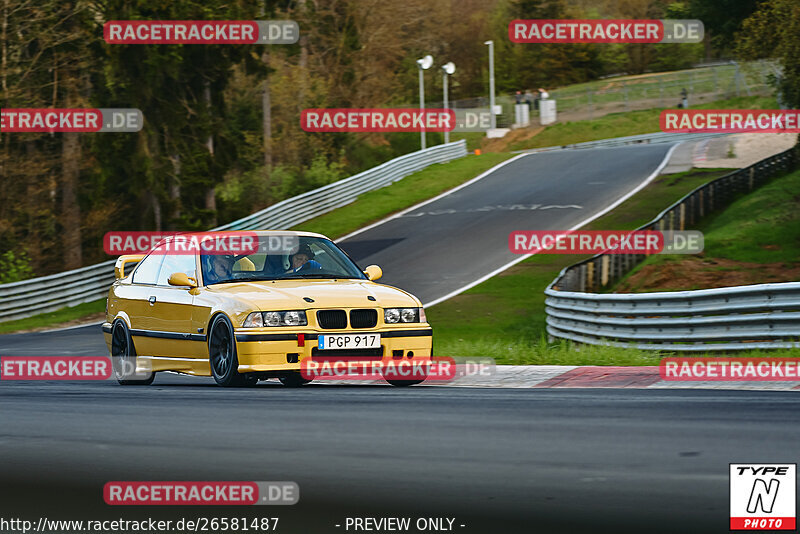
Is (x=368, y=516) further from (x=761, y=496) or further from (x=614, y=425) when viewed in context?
(x=614, y=425)

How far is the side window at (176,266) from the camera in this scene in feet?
38.8

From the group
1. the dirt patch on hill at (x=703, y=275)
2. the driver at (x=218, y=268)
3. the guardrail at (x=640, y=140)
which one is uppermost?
the guardrail at (x=640, y=140)

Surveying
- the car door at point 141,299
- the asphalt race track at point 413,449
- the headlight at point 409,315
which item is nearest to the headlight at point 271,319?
the asphalt race track at point 413,449

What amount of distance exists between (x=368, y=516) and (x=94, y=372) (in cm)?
1100

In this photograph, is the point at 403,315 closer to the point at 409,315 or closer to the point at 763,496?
the point at 409,315

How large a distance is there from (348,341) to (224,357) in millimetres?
1223

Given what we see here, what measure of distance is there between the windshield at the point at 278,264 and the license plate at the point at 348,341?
1.20 m

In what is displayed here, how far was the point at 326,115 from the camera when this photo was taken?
54.6 m

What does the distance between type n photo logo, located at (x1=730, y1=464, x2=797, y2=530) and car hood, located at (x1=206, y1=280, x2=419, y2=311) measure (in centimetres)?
537

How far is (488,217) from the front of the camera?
1436 inches

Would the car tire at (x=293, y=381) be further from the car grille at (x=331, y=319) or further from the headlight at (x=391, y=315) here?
the headlight at (x=391, y=315)

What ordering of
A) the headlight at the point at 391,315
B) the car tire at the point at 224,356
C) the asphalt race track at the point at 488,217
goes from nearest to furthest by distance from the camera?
the car tire at the point at 224,356
the headlight at the point at 391,315
the asphalt race track at the point at 488,217

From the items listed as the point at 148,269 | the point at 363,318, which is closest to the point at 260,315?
the point at 363,318

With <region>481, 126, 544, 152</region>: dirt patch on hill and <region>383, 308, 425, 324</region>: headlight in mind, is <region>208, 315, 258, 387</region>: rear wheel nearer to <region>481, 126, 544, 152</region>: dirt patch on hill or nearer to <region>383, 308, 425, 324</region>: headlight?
<region>383, 308, 425, 324</region>: headlight
